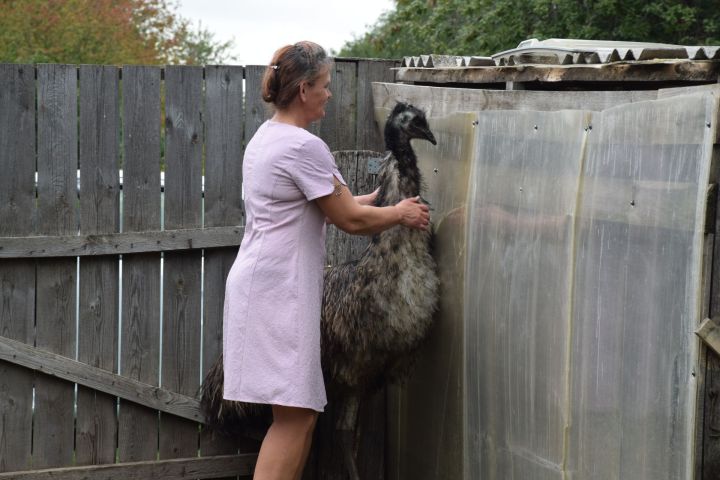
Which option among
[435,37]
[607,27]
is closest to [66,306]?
[607,27]

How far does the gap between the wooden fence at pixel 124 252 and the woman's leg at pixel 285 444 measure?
1.11 m

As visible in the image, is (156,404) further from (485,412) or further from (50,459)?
(485,412)

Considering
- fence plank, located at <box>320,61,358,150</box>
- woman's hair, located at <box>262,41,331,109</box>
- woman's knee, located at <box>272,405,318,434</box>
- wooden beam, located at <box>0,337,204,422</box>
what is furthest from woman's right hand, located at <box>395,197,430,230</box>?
wooden beam, located at <box>0,337,204,422</box>

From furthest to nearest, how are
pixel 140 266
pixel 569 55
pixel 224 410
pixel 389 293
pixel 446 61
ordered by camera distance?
pixel 140 266
pixel 446 61
pixel 224 410
pixel 389 293
pixel 569 55

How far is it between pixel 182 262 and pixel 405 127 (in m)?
1.58

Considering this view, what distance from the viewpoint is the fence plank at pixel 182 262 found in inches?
228

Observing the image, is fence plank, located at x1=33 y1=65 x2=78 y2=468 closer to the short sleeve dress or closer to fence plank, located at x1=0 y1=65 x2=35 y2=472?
fence plank, located at x1=0 y1=65 x2=35 y2=472

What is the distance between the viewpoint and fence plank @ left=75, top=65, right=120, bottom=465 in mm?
5688

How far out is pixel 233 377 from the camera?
15.3 feet

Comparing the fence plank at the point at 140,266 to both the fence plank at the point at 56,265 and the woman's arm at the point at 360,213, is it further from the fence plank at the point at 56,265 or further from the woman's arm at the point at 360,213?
the woman's arm at the point at 360,213

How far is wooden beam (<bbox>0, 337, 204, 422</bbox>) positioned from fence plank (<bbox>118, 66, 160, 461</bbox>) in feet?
0.21

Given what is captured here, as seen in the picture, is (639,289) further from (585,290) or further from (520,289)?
(520,289)

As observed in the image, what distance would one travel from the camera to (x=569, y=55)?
173 inches

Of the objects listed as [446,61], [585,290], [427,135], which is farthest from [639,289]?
[446,61]
